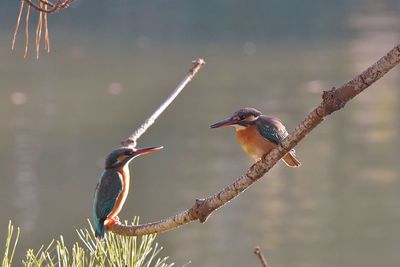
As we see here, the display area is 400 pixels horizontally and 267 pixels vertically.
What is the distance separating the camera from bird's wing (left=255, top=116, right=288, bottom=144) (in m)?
1.63

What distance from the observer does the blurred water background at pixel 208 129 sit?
301 inches

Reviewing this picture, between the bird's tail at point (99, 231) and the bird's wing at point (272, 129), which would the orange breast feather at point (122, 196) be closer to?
the bird's tail at point (99, 231)

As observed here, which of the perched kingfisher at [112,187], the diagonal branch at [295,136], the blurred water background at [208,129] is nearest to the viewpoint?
the diagonal branch at [295,136]

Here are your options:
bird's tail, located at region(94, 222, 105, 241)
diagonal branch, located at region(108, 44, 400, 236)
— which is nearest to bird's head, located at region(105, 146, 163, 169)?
bird's tail, located at region(94, 222, 105, 241)

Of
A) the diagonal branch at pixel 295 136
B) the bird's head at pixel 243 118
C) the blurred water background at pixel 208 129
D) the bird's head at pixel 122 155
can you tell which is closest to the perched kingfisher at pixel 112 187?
the bird's head at pixel 122 155

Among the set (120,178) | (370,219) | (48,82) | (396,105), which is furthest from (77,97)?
A: (120,178)

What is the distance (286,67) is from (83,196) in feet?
13.0

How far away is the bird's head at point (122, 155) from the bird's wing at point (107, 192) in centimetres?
1

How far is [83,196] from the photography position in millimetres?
8148

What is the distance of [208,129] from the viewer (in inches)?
372

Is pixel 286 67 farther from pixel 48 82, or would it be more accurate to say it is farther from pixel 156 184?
pixel 156 184

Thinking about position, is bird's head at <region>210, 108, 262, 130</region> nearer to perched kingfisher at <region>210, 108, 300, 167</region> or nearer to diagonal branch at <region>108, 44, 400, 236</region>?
perched kingfisher at <region>210, 108, 300, 167</region>

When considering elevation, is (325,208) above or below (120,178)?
above

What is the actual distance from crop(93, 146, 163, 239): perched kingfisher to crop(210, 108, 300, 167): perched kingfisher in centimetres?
17
